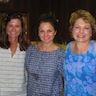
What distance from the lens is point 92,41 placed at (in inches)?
89.2

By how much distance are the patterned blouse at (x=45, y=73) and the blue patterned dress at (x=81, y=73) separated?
83 millimetres

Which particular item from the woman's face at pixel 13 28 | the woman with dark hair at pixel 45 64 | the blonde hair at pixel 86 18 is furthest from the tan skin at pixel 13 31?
the blonde hair at pixel 86 18

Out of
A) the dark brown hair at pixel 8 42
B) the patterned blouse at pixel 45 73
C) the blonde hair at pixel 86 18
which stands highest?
the blonde hair at pixel 86 18

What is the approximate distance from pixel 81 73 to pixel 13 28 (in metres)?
0.71

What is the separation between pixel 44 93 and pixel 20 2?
3.86m

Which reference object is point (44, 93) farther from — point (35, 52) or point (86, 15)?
point (86, 15)

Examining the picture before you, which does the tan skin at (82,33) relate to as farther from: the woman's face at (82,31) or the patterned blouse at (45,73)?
the patterned blouse at (45,73)

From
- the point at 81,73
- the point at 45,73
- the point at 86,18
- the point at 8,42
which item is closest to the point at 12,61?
→ the point at 8,42

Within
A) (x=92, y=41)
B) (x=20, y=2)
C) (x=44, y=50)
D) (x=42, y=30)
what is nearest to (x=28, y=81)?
(x=44, y=50)

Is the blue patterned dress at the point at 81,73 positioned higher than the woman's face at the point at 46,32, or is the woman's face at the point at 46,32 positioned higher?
the woman's face at the point at 46,32

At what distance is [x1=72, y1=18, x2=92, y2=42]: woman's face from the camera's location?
218 cm

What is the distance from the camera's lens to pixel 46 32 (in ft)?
7.64

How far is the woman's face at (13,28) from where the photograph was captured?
2367mm

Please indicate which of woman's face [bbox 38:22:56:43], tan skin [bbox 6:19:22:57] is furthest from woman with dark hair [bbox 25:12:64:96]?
tan skin [bbox 6:19:22:57]
